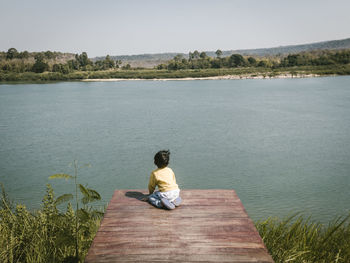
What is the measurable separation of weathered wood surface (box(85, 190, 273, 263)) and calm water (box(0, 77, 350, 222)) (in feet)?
10.4

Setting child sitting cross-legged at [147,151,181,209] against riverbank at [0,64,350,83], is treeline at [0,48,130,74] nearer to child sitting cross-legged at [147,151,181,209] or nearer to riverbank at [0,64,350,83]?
riverbank at [0,64,350,83]

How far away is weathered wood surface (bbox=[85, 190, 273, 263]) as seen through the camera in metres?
2.72

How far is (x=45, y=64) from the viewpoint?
2660 inches

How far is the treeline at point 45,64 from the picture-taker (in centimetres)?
6700

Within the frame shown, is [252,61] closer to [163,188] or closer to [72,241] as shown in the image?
[163,188]

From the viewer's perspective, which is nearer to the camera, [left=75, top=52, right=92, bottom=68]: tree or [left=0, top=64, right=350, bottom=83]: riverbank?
[left=0, top=64, right=350, bottom=83]: riverbank

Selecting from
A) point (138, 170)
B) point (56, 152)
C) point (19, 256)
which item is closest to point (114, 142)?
point (56, 152)

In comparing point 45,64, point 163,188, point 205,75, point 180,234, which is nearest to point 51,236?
point 163,188

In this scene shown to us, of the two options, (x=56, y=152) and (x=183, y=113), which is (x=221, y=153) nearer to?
(x=56, y=152)

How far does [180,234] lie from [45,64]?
234 feet

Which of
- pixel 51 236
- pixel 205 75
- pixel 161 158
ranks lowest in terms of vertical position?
pixel 51 236

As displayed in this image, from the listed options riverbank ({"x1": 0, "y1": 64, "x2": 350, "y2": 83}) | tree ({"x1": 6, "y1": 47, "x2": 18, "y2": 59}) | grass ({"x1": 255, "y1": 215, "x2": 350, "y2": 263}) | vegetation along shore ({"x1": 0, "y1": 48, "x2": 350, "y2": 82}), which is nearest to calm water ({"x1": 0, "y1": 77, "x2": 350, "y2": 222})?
grass ({"x1": 255, "y1": 215, "x2": 350, "y2": 263})

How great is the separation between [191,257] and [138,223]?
0.77 meters

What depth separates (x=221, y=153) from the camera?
10.7 meters
